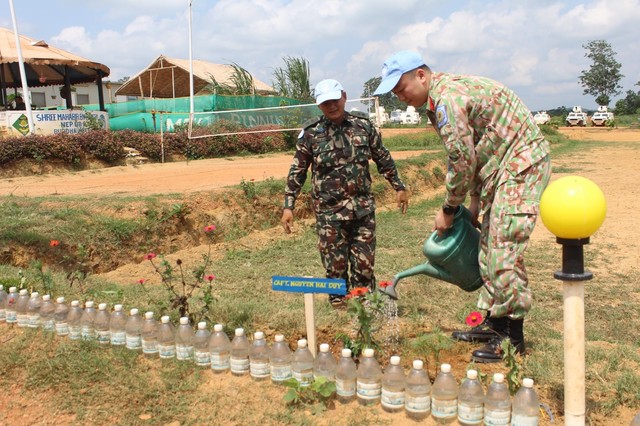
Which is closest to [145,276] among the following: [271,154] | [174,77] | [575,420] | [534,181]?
[534,181]

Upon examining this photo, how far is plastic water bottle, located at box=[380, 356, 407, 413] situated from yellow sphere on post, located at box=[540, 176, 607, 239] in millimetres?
960

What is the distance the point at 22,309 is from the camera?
3832mm

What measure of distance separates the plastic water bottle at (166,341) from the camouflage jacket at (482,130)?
1747mm

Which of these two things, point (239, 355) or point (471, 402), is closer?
point (471, 402)

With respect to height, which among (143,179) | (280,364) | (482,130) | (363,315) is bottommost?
(280,364)

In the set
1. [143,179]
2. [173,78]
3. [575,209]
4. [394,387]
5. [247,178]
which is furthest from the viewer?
[173,78]

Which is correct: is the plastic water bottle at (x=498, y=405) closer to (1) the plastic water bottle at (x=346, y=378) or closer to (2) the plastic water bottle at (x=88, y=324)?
(1) the plastic water bottle at (x=346, y=378)

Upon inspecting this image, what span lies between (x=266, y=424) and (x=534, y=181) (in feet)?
5.88

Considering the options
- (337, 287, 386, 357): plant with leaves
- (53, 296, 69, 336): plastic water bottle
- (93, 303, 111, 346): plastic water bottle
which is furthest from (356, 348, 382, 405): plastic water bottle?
(53, 296, 69, 336): plastic water bottle

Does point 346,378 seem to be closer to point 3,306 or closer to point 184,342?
point 184,342

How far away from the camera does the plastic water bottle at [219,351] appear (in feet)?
10.2

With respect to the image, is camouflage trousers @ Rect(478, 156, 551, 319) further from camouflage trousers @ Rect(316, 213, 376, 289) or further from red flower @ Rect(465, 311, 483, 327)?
camouflage trousers @ Rect(316, 213, 376, 289)

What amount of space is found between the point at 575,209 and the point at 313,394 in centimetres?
150

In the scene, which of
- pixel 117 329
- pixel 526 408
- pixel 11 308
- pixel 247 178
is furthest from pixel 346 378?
pixel 247 178
